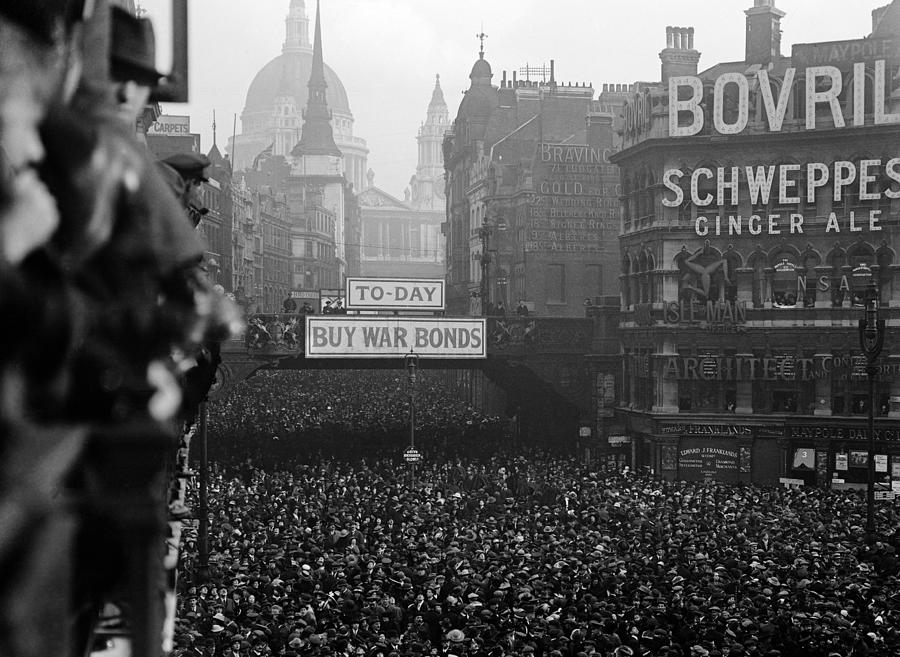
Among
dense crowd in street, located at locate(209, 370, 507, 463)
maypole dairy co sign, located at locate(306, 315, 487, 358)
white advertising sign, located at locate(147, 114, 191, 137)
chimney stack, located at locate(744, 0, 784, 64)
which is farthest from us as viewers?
white advertising sign, located at locate(147, 114, 191, 137)

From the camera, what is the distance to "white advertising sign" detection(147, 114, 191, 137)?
74750 mm

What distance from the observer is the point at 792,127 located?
145 feet

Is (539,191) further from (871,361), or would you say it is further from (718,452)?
(871,361)

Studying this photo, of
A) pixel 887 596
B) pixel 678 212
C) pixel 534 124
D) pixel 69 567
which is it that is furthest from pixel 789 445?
pixel 69 567

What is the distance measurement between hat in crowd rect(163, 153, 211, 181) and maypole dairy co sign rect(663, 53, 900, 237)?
130 ft

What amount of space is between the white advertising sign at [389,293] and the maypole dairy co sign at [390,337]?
0.61 metres

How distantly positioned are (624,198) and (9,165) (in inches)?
1895

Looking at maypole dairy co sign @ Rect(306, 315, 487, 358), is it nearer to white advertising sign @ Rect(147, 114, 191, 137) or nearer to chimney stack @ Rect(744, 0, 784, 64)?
chimney stack @ Rect(744, 0, 784, 64)

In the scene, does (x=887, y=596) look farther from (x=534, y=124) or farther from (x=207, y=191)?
(x=207, y=191)

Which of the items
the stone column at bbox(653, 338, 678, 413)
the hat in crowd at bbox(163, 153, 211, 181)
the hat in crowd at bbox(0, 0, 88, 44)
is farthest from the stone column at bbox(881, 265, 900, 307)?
the hat in crowd at bbox(0, 0, 88, 44)

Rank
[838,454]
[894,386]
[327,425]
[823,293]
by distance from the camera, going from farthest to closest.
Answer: [327,425] → [823,293] → [838,454] → [894,386]

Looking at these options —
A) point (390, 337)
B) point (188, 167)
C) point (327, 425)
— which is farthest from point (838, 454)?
point (188, 167)

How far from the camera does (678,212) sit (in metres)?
45.2

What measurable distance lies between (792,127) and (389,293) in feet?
55.6
